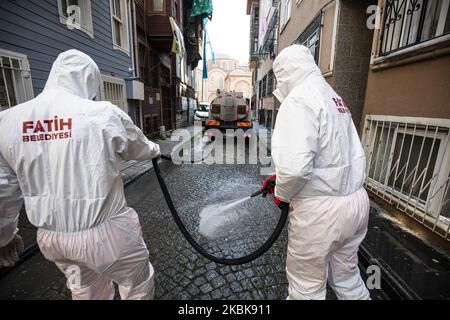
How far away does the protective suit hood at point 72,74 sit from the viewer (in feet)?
4.63

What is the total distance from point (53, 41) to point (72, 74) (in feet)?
14.1

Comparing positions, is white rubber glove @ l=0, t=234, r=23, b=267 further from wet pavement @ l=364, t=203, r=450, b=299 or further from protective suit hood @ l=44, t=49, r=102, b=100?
wet pavement @ l=364, t=203, r=450, b=299

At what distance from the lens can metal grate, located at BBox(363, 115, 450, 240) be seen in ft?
8.52

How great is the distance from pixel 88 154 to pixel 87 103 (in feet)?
0.99

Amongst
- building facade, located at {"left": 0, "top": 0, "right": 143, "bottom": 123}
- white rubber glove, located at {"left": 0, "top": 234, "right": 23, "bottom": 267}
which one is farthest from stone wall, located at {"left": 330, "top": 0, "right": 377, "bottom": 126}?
building facade, located at {"left": 0, "top": 0, "right": 143, "bottom": 123}

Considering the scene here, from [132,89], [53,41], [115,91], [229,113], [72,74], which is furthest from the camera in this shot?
[229,113]

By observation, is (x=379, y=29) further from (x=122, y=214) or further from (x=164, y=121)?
(x=164, y=121)

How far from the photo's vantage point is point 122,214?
1515 millimetres

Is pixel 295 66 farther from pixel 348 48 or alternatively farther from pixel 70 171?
pixel 348 48

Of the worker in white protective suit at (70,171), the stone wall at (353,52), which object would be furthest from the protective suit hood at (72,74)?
the stone wall at (353,52)

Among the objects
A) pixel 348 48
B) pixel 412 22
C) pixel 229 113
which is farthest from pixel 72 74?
pixel 229 113

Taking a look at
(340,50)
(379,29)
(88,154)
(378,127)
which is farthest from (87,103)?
(340,50)

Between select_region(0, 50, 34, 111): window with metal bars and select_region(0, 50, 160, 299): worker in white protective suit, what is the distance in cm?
303

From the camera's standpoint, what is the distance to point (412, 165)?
3205 mm
